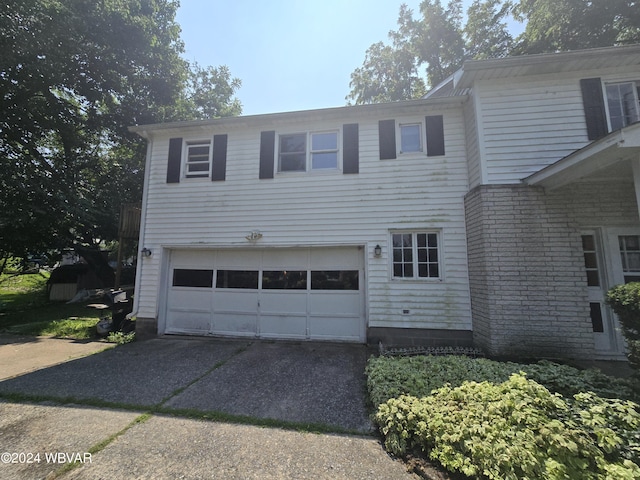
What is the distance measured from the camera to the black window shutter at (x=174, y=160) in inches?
303

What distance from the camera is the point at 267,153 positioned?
24.0ft

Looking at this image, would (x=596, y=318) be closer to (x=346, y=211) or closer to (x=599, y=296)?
(x=599, y=296)

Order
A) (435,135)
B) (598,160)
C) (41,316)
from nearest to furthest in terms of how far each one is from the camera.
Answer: (598,160)
(435,135)
(41,316)

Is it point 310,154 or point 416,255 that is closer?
point 416,255

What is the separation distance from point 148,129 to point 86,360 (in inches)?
237

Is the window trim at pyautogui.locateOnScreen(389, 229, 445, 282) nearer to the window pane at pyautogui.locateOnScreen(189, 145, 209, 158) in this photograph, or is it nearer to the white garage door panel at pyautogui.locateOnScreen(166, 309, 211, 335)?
the white garage door panel at pyautogui.locateOnScreen(166, 309, 211, 335)

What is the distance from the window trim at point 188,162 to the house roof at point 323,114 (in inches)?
15.5

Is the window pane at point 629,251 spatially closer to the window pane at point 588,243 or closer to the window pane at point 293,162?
the window pane at point 588,243

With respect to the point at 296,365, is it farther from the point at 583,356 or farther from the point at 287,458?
the point at 583,356

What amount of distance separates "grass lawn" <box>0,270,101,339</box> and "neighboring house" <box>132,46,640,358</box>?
2.75m

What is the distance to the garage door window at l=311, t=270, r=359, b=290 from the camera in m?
6.92

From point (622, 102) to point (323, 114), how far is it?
621 centimetres

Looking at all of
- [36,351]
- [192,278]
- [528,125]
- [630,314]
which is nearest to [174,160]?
[192,278]

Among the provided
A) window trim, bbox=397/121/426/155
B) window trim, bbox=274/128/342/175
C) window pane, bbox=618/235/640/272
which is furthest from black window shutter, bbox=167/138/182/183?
window pane, bbox=618/235/640/272
